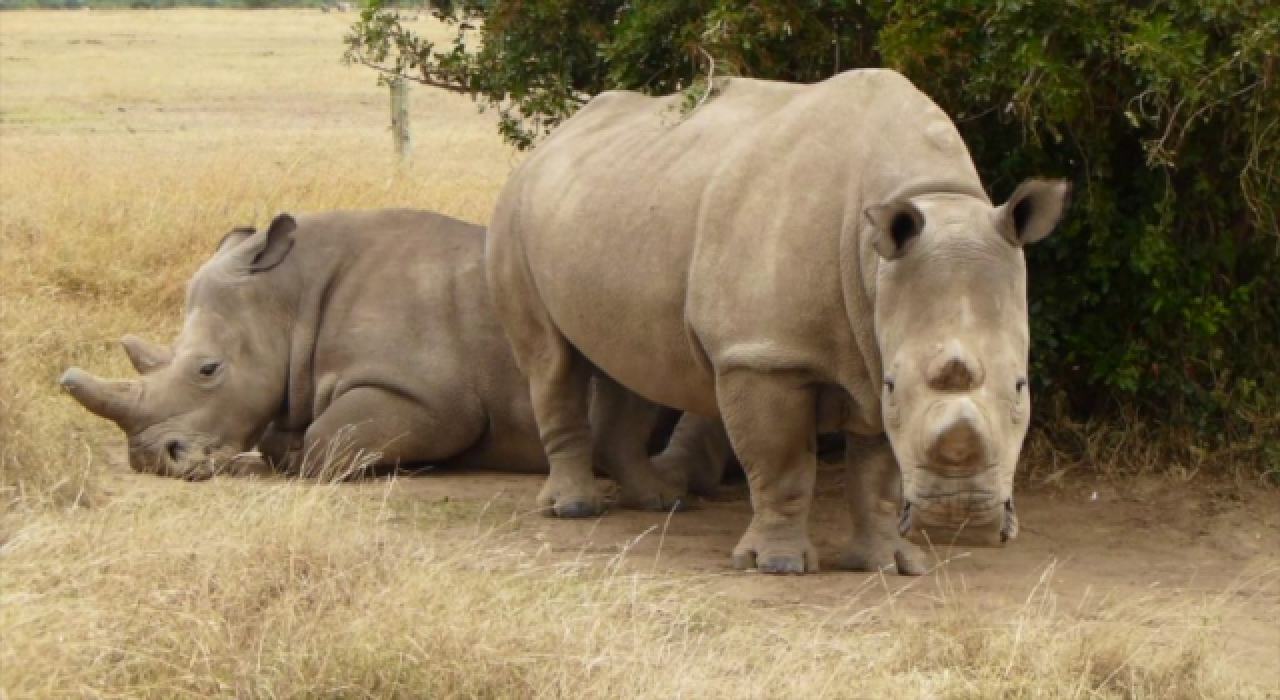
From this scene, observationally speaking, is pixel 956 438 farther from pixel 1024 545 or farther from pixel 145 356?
pixel 145 356

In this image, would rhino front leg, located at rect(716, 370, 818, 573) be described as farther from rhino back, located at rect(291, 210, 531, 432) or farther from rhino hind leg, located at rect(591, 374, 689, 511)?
rhino back, located at rect(291, 210, 531, 432)

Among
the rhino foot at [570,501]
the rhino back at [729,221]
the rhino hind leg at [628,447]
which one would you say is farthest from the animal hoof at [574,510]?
the rhino back at [729,221]

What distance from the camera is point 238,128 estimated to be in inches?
990

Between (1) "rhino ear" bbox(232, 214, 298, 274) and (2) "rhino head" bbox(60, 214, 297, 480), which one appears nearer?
(2) "rhino head" bbox(60, 214, 297, 480)

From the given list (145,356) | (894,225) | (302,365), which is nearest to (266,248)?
(302,365)

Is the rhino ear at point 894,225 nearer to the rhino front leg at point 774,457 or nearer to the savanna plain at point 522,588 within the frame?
the rhino front leg at point 774,457

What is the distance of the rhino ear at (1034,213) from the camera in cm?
673

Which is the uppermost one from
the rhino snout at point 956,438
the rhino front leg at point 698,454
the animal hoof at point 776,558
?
the rhino snout at point 956,438

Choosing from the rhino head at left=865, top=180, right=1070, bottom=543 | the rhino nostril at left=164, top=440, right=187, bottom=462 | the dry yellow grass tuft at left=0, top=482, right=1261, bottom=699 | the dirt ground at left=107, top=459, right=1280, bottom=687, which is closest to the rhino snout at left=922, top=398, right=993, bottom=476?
the rhino head at left=865, top=180, right=1070, bottom=543

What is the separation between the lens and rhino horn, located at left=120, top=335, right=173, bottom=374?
9500 millimetres

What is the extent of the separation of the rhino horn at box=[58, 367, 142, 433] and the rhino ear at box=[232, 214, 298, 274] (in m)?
0.75

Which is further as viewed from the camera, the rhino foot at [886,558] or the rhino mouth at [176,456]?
the rhino mouth at [176,456]

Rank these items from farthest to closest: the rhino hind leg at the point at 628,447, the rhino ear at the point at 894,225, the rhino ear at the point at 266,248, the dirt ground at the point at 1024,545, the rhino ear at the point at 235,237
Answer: the rhino ear at the point at 235,237
the rhino ear at the point at 266,248
the rhino hind leg at the point at 628,447
the dirt ground at the point at 1024,545
the rhino ear at the point at 894,225

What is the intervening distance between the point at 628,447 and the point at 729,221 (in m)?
1.69
